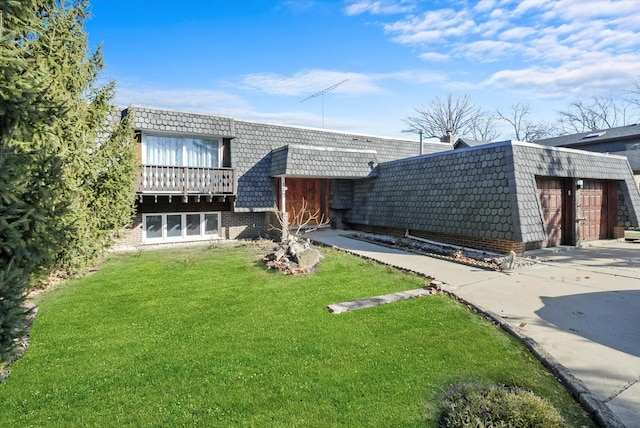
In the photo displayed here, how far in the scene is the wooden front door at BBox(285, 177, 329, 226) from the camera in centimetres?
1655

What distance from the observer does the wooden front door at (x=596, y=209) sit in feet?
41.4

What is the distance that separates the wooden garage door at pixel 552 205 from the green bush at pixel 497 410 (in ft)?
31.2

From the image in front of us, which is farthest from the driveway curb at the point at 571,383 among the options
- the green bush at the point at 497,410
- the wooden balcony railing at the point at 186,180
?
the wooden balcony railing at the point at 186,180

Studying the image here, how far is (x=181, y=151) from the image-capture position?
13.2m

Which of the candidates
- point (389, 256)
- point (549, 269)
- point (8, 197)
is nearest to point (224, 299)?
point (8, 197)

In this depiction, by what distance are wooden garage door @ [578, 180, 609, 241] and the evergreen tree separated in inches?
580

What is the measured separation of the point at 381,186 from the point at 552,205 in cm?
641

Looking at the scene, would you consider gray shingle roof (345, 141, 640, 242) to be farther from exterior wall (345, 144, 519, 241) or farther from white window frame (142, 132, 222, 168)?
white window frame (142, 132, 222, 168)

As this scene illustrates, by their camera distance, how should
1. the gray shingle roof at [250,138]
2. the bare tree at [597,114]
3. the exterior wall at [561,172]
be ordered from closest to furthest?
Result: the exterior wall at [561,172], the gray shingle roof at [250,138], the bare tree at [597,114]

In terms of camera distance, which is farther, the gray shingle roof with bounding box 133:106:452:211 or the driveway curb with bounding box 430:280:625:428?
the gray shingle roof with bounding box 133:106:452:211

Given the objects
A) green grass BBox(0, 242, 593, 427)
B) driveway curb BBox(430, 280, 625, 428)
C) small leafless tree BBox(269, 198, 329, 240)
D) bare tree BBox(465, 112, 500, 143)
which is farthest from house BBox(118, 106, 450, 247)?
bare tree BBox(465, 112, 500, 143)

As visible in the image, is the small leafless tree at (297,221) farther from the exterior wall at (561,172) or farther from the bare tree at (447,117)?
the bare tree at (447,117)

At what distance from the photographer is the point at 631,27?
1366 cm

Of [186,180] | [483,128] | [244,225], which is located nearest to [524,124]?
[483,128]
